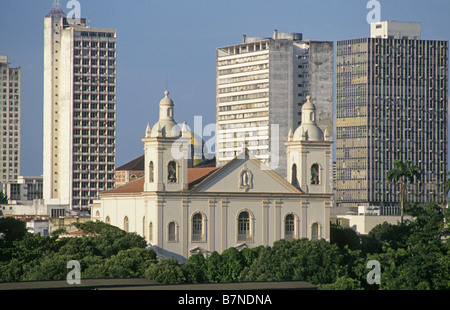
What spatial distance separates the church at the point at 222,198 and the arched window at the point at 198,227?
9 centimetres

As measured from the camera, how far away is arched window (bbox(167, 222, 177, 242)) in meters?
93.4

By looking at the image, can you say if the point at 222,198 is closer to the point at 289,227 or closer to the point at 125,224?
the point at 289,227

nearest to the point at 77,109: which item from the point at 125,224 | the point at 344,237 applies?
the point at 125,224

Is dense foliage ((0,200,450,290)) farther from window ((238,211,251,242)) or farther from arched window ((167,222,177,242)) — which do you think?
window ((238,211,251,242))

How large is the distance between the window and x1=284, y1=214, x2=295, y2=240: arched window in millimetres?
3402

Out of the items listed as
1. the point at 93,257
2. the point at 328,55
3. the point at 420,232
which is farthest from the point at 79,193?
the point at 93,257

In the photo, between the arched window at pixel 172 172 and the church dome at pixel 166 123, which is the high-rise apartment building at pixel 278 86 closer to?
the church dome at pixel 166 123

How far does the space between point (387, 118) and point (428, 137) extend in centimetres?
1012

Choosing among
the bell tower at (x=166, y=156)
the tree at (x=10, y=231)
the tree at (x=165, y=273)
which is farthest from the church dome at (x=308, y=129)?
the tree at (x=10, y=231)

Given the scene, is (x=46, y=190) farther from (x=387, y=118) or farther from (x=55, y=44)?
(x=387, y=118)

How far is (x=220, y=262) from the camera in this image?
88375 mm

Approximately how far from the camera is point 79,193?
192875 millimetres

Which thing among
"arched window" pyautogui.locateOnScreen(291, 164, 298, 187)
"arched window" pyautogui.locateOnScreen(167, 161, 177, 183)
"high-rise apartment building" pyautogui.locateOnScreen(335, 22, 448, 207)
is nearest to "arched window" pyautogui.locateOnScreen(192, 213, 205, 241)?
"arched window" pyautogui.locateOnScreen(167, 161, 177, 183)

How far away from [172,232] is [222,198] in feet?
18.0
